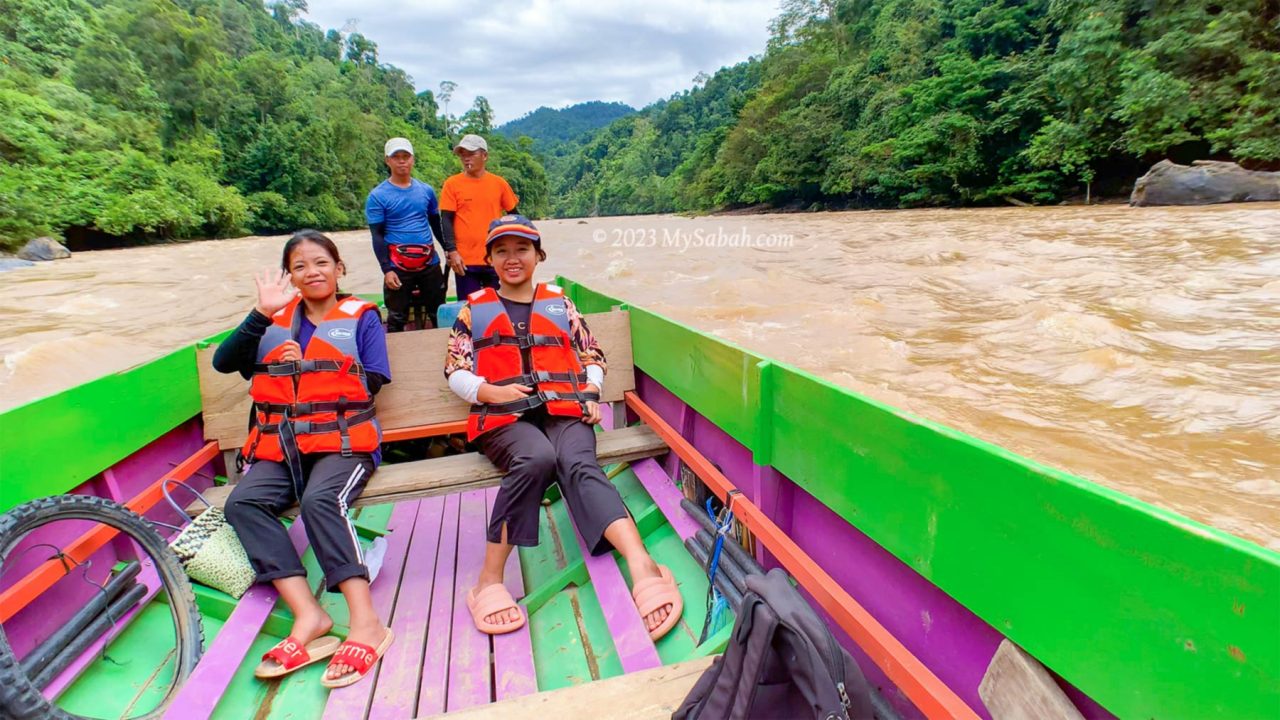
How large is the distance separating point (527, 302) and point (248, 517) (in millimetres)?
1099

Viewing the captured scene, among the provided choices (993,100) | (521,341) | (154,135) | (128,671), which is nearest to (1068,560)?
(521,341)

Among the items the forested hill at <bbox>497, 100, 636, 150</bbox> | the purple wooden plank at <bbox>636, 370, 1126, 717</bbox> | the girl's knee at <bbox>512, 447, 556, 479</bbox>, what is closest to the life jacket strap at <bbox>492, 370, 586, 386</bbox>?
the girl's knee at <bbox>512, 447, 556, 479</bbox>

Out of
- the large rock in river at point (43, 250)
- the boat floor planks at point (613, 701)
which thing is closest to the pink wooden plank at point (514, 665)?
the boat floor planks at point (613, 701)

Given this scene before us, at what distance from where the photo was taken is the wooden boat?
79cm

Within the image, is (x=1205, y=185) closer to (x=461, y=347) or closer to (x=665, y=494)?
(x=665, y=494)

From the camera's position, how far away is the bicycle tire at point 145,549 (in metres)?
1.24

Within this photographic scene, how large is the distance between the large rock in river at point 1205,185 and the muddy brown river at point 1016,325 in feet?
2.15

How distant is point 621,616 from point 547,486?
0.45m

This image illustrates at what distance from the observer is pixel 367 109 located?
171ft

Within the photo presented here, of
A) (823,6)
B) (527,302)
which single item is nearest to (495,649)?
(527,302)

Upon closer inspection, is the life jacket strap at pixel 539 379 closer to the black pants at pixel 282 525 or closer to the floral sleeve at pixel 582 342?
the floral sleeve at pixel 582 342

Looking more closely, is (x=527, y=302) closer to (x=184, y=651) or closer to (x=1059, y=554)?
(x=184, y=651)

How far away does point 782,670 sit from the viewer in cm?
110

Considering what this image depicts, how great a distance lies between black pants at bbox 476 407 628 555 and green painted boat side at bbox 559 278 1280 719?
0.69 m
